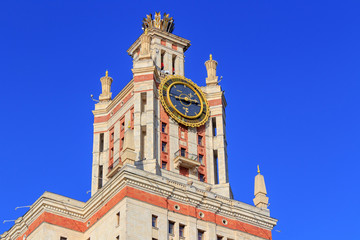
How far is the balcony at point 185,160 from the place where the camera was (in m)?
101

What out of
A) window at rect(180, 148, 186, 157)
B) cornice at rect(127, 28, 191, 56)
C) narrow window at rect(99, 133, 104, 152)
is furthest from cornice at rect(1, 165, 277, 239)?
cornice at rect(127, 28, 191, 56)

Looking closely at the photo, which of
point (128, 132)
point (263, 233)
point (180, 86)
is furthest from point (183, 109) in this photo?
point (263, 233)

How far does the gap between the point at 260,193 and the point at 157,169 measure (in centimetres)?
1446

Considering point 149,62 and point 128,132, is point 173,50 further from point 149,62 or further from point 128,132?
point 128,132

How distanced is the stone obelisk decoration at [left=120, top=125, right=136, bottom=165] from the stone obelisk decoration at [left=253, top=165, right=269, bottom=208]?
18.0 metres

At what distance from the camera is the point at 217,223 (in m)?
94.8

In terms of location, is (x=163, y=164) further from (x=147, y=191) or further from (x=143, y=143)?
(x=147, y=191)

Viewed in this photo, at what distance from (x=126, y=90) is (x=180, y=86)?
7462 mm

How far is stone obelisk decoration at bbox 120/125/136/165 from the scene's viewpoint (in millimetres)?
93312

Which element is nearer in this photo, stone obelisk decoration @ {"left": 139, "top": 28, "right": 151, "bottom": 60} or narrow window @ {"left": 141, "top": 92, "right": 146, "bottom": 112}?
narrow window @ {"left": 141, "top": 92, "right": 146, "bottom": 112}

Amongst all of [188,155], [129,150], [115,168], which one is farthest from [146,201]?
[188,155]

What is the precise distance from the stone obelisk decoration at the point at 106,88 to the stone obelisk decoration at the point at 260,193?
2552 centimetres

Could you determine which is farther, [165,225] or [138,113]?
[138,113]

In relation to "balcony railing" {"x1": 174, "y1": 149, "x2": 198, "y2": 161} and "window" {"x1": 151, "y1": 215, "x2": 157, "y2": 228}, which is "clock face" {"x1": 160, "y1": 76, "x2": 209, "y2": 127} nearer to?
"balcony railing" {"x1": 174, "y1": 149, "x2": 198, "y2": 161}
